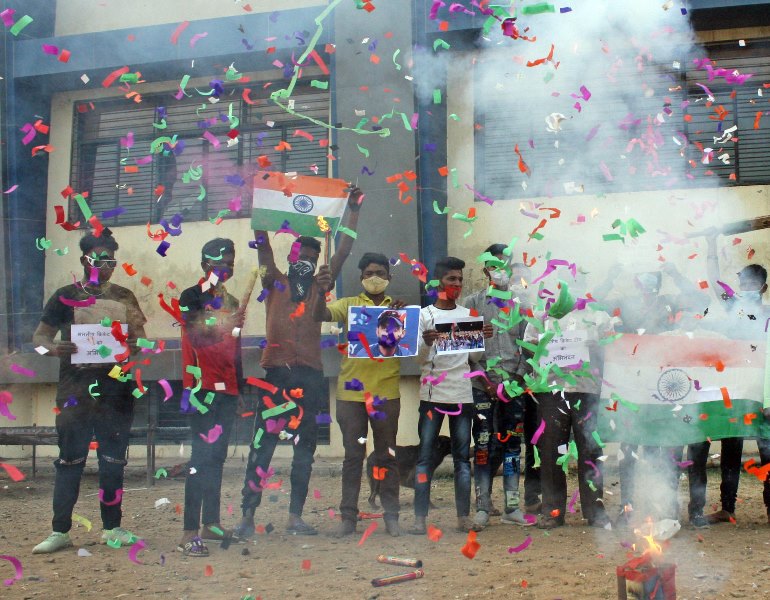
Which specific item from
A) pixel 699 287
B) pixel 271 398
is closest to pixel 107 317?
pixel 271 398

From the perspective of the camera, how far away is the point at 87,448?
527 centimetres

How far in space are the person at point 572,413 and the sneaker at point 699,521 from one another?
49cm

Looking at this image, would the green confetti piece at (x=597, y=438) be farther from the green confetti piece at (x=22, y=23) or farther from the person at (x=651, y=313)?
the green confetti piece at (x=22, y=23)

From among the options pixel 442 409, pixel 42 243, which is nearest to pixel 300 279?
pixel 442 409

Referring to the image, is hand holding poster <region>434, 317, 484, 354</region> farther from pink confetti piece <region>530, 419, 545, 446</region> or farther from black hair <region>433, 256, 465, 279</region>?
pink confetti piece <region>530, 419, 545, 446</region>

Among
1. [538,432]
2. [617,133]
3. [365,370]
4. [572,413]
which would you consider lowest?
[538,432]

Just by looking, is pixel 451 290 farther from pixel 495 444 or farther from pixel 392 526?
pixel 392 526

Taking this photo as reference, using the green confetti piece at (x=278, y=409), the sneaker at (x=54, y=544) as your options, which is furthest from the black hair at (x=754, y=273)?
the sneaker at (x=54, y=544)

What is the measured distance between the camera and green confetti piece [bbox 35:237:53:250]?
332 inches

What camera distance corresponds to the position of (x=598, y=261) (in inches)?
224

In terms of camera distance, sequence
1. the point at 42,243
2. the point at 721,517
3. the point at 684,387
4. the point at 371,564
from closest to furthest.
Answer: the point at 371,564 → the point at 684,387 → the point at 721,517 → the point at 42,243

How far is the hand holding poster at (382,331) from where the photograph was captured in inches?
216

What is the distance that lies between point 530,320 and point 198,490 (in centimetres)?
215

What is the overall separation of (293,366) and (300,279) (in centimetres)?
52
